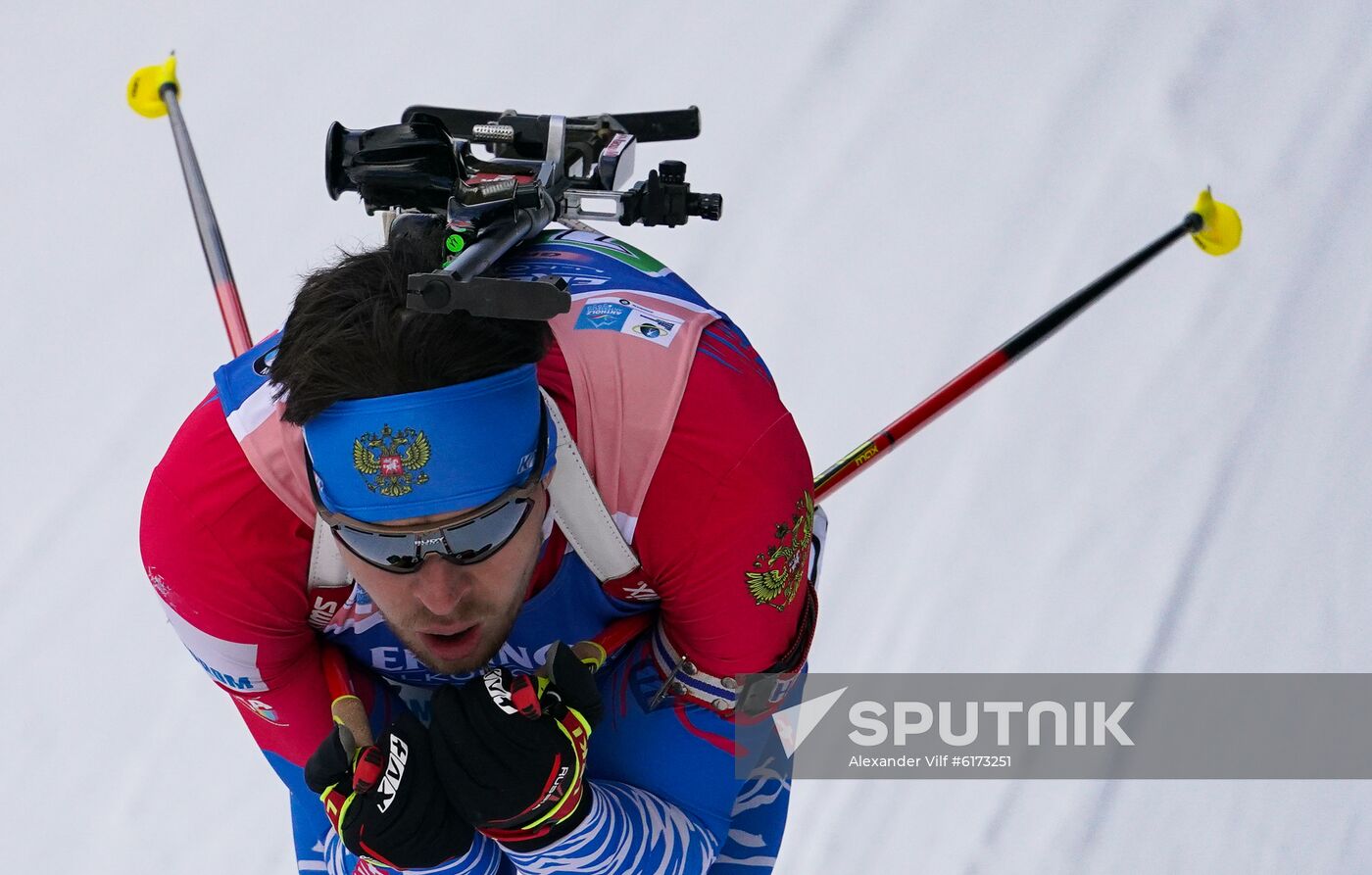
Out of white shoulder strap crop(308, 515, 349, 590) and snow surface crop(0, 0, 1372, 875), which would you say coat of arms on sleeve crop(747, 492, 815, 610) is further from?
snow surface crop(0, 0, 1372, 875)

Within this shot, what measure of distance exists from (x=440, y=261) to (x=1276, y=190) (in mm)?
2276

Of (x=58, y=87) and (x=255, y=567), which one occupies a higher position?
(x=255, y=567)

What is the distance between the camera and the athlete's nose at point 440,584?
1.38 metres

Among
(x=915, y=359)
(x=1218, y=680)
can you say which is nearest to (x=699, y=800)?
(x=1218, y=680)

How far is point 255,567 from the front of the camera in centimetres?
148

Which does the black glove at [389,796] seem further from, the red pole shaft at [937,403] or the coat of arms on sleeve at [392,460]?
the red pole shaft at [937,403]

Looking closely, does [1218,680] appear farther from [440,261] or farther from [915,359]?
[440,261]

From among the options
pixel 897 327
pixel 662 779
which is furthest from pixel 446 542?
pixel 897 327

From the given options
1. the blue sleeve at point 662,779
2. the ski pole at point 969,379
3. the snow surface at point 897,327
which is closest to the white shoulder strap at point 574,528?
the blue sleeve at point 662,779

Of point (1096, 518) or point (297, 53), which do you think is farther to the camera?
point (297, 53)

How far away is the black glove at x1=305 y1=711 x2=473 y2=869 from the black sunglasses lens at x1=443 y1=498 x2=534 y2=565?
0.19 meters

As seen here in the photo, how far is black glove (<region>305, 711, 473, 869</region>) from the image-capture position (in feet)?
4.67

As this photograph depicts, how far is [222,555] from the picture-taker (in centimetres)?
146

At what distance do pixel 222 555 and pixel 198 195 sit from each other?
917 mm
